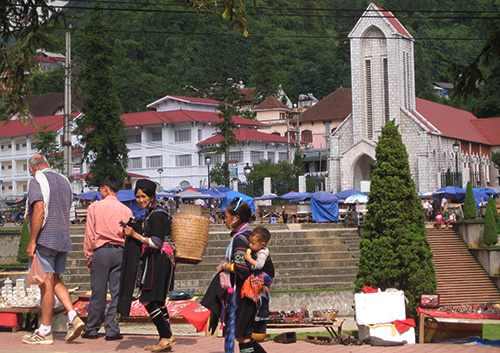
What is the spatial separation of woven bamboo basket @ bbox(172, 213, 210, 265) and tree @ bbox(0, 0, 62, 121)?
2295 millimetres

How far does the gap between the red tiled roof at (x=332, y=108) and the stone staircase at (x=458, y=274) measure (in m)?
63.1

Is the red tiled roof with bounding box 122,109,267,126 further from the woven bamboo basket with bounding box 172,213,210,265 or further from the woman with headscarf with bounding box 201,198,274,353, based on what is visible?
the woman with headscarf with bounding box 201,198,274,353

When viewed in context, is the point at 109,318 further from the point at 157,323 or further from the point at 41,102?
the point at 41,102

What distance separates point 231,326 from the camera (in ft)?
25.5

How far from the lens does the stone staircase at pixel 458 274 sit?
23.3 metres

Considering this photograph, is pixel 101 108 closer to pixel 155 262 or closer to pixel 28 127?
pixel 28 127

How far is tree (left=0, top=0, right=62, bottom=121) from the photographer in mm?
8914

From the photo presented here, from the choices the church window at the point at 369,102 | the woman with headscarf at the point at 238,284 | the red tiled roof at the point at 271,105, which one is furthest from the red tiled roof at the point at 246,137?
the woman with headscarf at the point at 238,284

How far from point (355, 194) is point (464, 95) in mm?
30522

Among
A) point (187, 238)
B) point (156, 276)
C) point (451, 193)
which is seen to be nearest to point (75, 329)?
point (156, 276)

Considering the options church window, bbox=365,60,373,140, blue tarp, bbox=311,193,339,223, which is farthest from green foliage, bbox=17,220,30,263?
church window, bbox=365,60,373,140

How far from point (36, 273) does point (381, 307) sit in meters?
4.37

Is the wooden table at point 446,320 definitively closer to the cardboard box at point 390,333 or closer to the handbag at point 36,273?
the cardboard box at point 390,333

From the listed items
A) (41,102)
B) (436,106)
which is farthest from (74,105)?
(436,106)
